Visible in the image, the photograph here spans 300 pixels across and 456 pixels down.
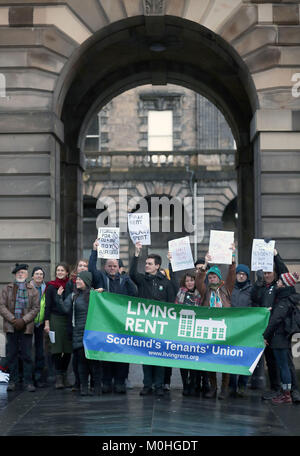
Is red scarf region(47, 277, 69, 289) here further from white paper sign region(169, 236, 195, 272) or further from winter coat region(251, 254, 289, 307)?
winter coat region(251, 254, 289, 307)

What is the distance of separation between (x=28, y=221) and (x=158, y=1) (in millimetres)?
4604

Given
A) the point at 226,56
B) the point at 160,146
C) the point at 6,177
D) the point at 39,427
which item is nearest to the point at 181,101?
the point at 160,146

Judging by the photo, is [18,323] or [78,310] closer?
[78,310]

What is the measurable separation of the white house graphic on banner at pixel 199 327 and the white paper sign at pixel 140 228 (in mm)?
1272

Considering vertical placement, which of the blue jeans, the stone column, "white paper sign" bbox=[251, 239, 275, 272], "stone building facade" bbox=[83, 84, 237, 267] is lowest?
the blue jeans

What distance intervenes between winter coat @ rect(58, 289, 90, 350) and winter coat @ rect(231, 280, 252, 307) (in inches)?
85.2

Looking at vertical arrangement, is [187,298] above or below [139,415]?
above

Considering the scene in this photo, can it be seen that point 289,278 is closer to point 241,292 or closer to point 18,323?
point 241,292

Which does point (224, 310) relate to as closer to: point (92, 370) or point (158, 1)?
point (92, 370)

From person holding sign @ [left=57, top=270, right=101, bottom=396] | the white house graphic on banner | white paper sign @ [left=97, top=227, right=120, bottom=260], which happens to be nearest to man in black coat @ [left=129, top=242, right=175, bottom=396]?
white paper sign @ [left=97, top=227, right=120, bottom=260]

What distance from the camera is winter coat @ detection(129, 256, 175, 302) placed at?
11336 mm

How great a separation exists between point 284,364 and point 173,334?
1556 millimetres

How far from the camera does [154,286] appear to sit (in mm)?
11367

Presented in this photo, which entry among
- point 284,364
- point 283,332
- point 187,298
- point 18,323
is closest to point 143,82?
point 187,298
